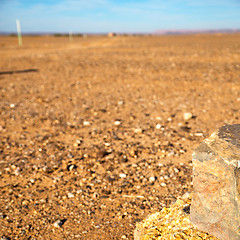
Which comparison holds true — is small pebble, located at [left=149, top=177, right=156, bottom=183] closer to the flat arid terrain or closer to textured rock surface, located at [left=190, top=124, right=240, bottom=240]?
the flat arid terrain

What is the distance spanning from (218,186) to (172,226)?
2.15ft

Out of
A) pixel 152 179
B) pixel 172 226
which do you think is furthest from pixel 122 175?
pixel 172 226

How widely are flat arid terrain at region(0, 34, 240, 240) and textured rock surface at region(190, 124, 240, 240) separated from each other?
1.15m

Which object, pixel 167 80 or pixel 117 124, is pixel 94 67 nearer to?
pixel 167 80

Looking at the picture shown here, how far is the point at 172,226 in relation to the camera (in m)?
2.43

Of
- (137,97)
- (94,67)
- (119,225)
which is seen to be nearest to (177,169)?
(119,225)

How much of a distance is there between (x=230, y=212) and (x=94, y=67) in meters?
12.3

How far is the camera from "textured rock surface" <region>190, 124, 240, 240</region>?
79.4 inches

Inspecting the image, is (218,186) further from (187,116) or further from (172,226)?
(187,116)

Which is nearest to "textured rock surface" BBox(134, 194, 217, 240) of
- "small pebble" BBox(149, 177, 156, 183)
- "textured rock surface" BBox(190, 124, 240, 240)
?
"textured rock surface" BBox(190, 124, 240, 240)

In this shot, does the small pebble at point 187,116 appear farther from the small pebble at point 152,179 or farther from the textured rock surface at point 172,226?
the textured rock surface at point 172,226

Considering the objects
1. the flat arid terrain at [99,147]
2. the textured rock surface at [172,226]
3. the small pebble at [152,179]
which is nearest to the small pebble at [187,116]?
the flat arid terrain at [99,147]

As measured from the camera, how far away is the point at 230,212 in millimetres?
2086

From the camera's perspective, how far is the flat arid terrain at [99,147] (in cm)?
332
